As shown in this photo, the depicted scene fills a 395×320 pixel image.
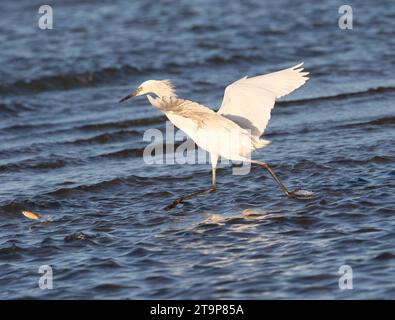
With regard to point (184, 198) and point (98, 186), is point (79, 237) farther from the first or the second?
point (98, 186)

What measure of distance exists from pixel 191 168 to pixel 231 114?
163cm

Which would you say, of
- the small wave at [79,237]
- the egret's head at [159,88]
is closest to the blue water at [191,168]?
Answer: the small wave at [79,237]

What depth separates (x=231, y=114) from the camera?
754 cm

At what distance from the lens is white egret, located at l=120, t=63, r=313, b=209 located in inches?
273

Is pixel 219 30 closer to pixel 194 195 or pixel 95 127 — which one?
pixel 95 127

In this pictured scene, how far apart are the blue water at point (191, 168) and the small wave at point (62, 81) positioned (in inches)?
1.3

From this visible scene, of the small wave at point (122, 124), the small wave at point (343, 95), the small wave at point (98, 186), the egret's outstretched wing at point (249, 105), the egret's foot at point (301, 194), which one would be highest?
the small wave at point (343, 95)

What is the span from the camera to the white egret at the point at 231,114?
22.7ft

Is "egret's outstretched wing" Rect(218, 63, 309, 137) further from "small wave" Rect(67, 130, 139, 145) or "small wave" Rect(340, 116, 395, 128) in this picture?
"small wave" Rect(67, 130, 139, 145)

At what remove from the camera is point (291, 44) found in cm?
1598

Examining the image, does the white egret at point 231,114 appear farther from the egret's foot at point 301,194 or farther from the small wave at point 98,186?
the small wave at point 98,186

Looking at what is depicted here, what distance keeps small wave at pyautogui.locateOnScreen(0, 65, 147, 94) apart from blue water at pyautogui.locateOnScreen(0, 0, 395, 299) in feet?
0.11

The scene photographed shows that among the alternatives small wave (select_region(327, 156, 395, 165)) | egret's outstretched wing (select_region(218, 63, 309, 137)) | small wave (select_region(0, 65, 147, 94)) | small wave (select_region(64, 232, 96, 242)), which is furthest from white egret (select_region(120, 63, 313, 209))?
small wave (select_region(0, 65, 147, 94))
